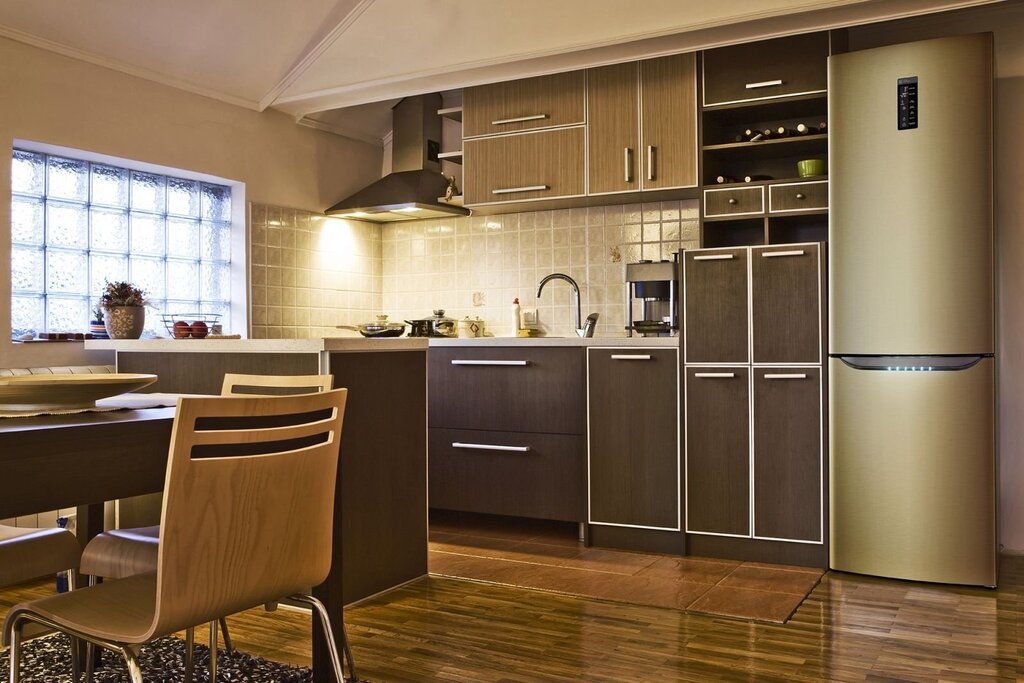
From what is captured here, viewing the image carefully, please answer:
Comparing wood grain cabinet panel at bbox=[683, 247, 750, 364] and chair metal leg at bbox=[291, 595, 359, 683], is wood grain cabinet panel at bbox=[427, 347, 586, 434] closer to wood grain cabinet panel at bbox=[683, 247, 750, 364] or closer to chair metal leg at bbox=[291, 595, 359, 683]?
wood grain cabinet panel at bbox=[683, 247, 750, 364]

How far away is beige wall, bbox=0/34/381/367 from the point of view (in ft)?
12.1

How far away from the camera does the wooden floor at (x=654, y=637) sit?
97.3 inches

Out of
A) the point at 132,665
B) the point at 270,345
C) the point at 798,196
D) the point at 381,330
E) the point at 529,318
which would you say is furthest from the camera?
the point at 529,318

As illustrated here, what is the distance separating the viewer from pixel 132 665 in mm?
1454

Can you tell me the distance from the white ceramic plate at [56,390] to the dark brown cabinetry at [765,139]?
110 inches

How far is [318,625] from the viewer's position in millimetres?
2143

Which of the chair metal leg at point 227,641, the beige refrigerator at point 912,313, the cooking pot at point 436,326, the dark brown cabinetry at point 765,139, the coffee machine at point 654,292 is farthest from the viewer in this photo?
the cooking pot at point 436,326

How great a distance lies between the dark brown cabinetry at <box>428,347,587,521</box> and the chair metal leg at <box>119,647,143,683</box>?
2776 millimetres

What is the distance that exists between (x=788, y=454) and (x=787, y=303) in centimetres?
60

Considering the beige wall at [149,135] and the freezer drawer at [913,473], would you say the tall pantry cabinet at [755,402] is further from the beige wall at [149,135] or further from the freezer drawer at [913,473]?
the beige wall at [149,135]

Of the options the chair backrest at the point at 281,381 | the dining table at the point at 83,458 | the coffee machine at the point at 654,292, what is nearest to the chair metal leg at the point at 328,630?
the dining table at the point at 83,458

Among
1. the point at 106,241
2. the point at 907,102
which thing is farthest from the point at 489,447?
the point at 907,102

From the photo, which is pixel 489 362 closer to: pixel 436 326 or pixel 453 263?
pixel 436 326

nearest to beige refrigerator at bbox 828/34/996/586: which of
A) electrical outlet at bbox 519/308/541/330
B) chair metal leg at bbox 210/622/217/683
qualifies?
electrical outlet at bbox 519/308/541/330
